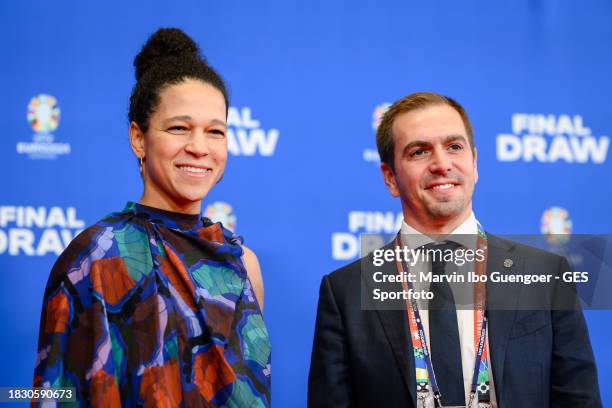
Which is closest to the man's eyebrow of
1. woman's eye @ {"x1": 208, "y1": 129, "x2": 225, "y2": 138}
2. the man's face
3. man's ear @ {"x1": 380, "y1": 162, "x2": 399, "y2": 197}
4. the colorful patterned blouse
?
the man's face

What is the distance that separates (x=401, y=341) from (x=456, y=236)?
35cm

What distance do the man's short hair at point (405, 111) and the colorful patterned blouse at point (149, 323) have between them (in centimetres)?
A: 61

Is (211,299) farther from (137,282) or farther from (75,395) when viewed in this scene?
(75,395)

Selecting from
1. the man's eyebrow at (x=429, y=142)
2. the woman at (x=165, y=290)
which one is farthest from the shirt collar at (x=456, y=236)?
the woman at (x=165, y=290)

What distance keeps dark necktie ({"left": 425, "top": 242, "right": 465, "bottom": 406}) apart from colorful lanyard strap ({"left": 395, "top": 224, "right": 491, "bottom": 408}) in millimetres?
19

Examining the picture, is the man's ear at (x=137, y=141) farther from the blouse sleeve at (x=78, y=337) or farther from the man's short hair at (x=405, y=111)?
the man's short hair at (x=405, y=111)

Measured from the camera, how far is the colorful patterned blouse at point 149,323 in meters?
1.76

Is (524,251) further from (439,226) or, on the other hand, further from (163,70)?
(163,70)

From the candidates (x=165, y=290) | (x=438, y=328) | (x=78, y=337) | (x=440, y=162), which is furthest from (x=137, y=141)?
(x=438, y=328)

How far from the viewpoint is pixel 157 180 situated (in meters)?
2.00

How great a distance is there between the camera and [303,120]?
3172mm

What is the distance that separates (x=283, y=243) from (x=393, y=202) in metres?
0.53

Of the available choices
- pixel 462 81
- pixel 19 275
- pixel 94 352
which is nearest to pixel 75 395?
pixel 94 352

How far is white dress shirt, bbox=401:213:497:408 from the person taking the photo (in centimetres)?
183
